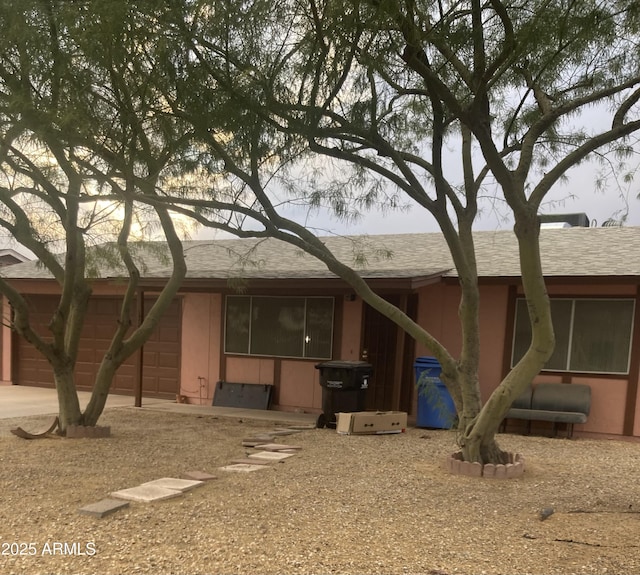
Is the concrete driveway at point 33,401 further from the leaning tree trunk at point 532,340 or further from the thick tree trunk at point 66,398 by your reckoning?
the leaning tree trunk at point 532,340

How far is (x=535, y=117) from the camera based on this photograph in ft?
22.7

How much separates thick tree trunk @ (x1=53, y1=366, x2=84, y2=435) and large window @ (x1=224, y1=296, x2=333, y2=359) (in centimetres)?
418

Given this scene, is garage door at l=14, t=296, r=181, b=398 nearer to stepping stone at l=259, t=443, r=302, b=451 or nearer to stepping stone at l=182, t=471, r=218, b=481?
stepping stone at l=259, t=443, r=302, b=451

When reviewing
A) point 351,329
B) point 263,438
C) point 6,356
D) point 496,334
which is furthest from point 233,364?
point 6,356

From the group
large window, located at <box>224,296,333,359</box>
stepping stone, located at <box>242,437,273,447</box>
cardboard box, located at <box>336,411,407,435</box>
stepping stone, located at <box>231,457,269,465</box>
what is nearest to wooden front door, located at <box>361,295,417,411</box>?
large window, located at <box>224,296,333,359</box>

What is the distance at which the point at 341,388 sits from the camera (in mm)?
8312

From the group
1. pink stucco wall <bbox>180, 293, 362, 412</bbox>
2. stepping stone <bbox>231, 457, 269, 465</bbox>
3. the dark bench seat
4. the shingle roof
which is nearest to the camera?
stepping stone <bbox>231, 457, 269, 465</bbox>

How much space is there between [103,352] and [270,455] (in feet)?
24.4

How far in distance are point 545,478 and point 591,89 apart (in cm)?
413

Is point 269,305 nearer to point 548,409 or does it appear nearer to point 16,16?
point 548,409

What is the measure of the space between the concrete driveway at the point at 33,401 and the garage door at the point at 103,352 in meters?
0.30

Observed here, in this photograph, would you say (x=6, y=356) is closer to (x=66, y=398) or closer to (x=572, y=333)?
(x=66, y=398)

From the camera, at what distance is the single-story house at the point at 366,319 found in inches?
336

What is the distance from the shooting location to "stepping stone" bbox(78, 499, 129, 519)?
4059 mm
